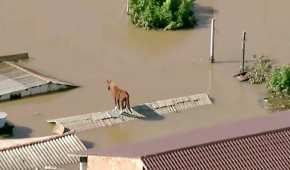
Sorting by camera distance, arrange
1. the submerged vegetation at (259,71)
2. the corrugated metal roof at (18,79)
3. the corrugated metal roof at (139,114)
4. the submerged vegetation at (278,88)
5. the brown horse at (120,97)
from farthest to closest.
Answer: the submerged vegetation at (259,71) < the submerged vegetation at (278,88) < the corrugated metal roof at (18,79) < the brown horse at (120,97) < the corrugated metal roof at (139,114)

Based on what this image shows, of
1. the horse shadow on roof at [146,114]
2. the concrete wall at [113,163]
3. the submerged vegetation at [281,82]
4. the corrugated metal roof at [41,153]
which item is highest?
the submerged vegetation at [281,82]

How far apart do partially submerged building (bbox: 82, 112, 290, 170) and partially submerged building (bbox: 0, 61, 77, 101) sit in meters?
7.77

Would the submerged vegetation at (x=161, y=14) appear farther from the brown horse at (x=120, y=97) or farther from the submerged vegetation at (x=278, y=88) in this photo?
the brown horse at (x=120, y=97)

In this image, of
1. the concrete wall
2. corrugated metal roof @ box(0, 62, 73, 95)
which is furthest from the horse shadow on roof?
the concrete wall

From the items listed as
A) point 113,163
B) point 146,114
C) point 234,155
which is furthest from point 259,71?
point 113,163

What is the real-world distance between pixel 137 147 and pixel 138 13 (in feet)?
47.4

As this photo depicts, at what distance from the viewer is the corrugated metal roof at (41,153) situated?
22266 mm

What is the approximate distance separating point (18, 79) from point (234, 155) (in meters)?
10.3

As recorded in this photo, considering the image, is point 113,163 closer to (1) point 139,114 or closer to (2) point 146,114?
(1) point 139,114

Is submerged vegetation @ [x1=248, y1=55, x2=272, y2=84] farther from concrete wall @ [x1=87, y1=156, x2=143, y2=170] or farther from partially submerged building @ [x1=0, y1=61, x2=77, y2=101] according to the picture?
concrete wall @ [x1=87, y1=156, x2=143, y2=170]

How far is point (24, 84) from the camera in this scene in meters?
27.2

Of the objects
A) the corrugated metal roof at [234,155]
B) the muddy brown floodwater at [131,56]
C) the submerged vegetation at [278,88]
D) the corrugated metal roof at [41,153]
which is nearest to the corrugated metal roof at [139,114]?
the muddy brown floodwater at [131,56]

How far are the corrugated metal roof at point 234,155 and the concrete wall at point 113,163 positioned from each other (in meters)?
0.21

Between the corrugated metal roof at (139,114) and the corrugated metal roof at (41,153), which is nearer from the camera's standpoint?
the corrugated metal roof at (41,153)
